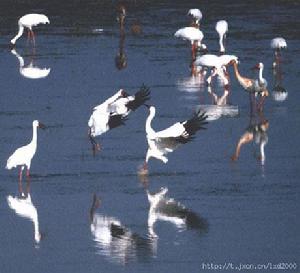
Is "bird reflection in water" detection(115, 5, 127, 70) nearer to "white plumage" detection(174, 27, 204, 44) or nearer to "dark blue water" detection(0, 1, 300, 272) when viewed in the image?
"dark blue water" detection(0, 1, 300, 272)

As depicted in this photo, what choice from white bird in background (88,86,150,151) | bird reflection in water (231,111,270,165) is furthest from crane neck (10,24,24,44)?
white bird in background (88,86,150,151)

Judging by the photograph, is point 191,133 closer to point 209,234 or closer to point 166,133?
point 166,133

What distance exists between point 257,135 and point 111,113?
232 cm

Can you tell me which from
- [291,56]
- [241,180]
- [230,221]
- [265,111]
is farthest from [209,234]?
[291,56]

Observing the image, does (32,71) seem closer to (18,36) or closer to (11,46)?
(11,46)

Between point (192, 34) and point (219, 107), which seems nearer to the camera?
point (219, 107)

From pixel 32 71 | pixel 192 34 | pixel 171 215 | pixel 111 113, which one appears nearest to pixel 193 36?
pixel 192 34

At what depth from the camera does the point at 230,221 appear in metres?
15.4

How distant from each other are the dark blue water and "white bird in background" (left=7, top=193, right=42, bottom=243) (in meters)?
0.07

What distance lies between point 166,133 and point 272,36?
44.3 feet

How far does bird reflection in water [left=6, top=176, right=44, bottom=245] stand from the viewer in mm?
15613

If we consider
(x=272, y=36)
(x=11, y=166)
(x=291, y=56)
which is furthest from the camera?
(x=272, y=36)

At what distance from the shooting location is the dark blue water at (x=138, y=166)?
1430 cm

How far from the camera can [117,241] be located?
14672mm
